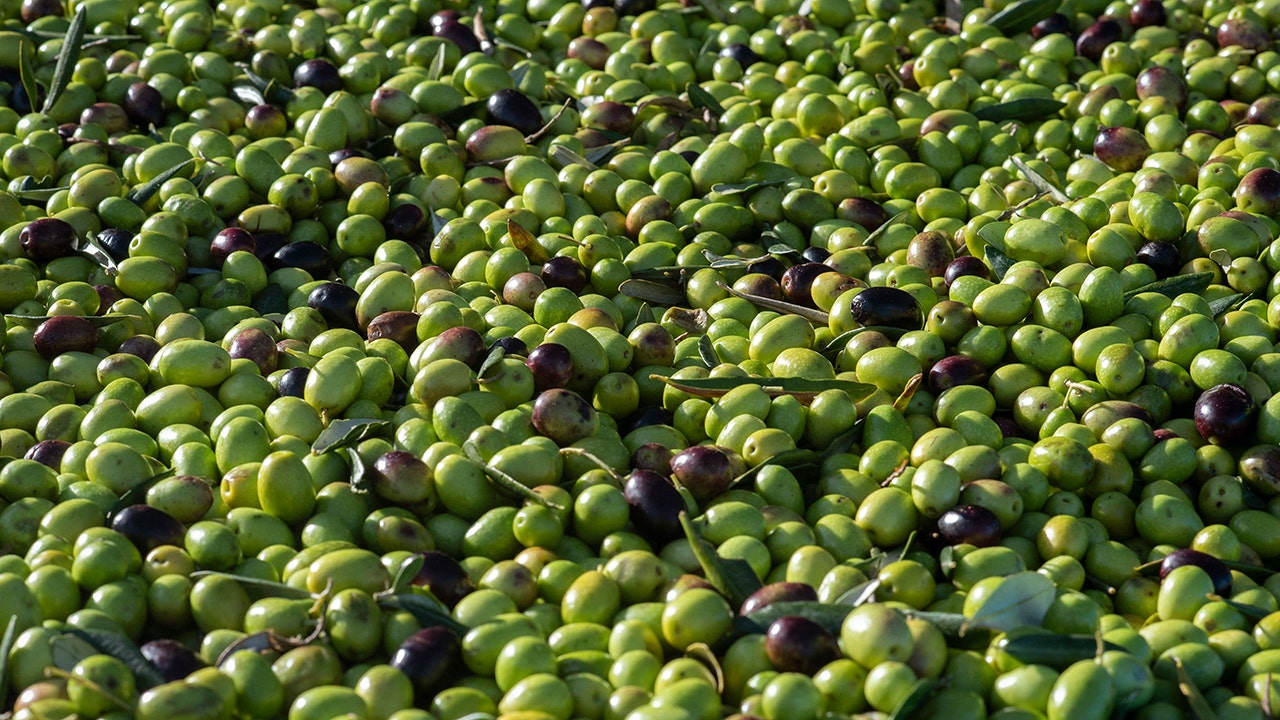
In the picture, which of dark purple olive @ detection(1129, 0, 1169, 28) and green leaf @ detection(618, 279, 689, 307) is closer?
green leaf @ detection(618, 279, 689, 307)

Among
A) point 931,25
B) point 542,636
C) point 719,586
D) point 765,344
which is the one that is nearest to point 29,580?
point 542,636

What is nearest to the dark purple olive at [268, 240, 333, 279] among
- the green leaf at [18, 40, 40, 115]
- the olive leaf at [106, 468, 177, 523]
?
the olive leaf at [106, 468, 177, 523]

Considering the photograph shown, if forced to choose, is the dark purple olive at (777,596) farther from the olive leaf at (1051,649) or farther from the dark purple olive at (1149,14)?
the dark purple olive at (1149,14)

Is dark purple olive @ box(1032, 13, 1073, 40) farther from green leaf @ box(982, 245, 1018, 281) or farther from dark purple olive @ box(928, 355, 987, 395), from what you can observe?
dark purple olive @ box(928, 355, 987, 395)

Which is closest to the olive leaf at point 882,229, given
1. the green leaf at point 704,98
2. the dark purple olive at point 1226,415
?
the green leaf at point 704,98

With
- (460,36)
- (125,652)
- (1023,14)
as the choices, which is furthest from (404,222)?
(1023,14)

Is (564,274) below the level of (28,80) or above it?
below

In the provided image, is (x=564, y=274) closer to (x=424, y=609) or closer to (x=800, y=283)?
(x=800, y=283)
